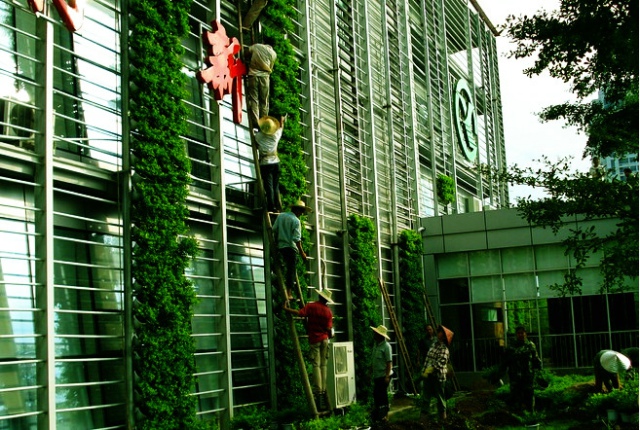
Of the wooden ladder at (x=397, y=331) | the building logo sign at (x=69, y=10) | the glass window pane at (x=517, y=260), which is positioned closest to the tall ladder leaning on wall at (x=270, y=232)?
the building logo sign at (x=69, y=10)

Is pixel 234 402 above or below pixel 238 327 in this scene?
below

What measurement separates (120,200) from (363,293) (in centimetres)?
815

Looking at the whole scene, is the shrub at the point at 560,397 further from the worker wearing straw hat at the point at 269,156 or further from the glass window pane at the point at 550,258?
the glass window pane at the point at 550,258

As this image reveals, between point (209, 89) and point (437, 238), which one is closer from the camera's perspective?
point (209, 89)

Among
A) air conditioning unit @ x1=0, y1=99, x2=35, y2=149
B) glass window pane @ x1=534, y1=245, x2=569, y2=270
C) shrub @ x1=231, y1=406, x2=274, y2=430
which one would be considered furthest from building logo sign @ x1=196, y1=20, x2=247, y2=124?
glass window pane @ x1=534, y1=245, x2=569, y2=270

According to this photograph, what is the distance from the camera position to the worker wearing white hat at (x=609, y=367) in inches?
560

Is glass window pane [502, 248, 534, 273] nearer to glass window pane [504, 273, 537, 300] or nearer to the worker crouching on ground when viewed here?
glass window pane [504, 273, 537, 300]

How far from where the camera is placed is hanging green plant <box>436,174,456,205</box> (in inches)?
1054

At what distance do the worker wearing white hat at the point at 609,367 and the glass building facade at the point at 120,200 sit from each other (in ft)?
18.2

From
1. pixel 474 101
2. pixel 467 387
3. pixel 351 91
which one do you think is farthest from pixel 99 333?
pixel 474 101

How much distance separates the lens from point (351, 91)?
2042 centimetres

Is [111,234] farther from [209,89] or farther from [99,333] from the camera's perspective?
[209,89]

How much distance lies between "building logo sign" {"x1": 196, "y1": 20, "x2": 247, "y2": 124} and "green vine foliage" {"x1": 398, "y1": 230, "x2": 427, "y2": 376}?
9.08 metres

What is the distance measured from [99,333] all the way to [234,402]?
3320 millimetres
